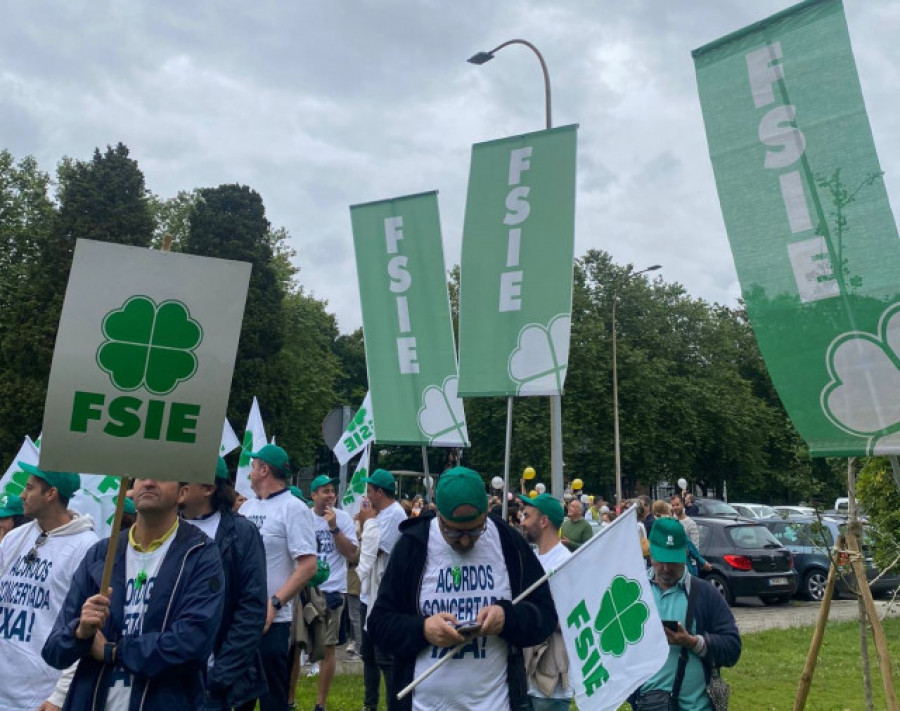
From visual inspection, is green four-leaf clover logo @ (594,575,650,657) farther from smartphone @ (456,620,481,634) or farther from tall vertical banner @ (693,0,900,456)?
tall vertical banner @ (693,0,900,456)

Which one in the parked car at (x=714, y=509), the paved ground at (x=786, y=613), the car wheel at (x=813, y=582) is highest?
the parked car at (x=714, y=509)

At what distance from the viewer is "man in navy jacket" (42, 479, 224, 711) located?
3.40 meters

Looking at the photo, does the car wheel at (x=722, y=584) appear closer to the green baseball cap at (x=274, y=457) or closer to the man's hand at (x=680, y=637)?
the green baseball cap at (x=274, y=457)

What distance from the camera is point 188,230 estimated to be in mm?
47875

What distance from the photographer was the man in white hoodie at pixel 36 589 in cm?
439

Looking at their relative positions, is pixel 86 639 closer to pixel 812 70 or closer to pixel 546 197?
pixel 812 70

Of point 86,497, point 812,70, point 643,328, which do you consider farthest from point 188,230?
point 812,70

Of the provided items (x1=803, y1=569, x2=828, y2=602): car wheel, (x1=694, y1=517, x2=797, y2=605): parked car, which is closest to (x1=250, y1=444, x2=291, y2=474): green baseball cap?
(x1=694, y1=517, x2=797, y2=605): parked car

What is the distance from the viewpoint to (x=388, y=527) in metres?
7.91

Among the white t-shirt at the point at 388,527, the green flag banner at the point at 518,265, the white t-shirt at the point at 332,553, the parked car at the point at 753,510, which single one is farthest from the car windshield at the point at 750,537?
Result: the parked car at the point at 753,510

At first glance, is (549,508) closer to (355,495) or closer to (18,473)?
(18,473)

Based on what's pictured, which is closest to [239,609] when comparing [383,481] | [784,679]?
[383,481]

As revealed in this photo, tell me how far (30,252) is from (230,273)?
40127mm

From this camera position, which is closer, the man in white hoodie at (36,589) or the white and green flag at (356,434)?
the man in white hoodie at (36,589)
